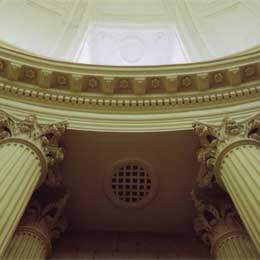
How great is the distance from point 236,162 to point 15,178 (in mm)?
3795

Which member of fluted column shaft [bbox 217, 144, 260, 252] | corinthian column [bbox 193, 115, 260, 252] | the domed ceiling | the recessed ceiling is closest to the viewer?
fluted column shaft [bbox 217, 144, 260, 252]

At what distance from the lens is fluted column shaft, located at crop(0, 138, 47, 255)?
6.19 meters

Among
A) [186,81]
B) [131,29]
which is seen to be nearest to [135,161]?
[186,81]

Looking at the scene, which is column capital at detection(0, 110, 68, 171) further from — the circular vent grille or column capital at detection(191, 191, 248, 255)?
column capital at detection(191, 191, 248, 255)

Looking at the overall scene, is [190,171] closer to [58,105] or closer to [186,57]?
[58,105]

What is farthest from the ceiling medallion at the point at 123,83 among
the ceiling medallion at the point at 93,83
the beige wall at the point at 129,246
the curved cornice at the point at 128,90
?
the beige wall at the point at 129,246

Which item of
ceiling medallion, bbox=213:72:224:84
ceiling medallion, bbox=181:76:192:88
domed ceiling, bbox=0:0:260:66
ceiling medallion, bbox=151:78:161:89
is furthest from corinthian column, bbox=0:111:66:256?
domed ceiling, bbox=0:0:260:66

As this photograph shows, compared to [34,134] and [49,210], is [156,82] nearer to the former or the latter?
[34,134]

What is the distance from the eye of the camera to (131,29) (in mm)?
16312

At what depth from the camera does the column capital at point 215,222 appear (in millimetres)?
8516

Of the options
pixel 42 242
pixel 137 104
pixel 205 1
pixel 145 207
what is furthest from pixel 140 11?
pixel 42 242

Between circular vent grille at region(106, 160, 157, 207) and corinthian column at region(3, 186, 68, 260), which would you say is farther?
circular vent grille at region(106, 160, 157, 207)

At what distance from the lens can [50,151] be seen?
8320mm

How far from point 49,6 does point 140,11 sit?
374cm
